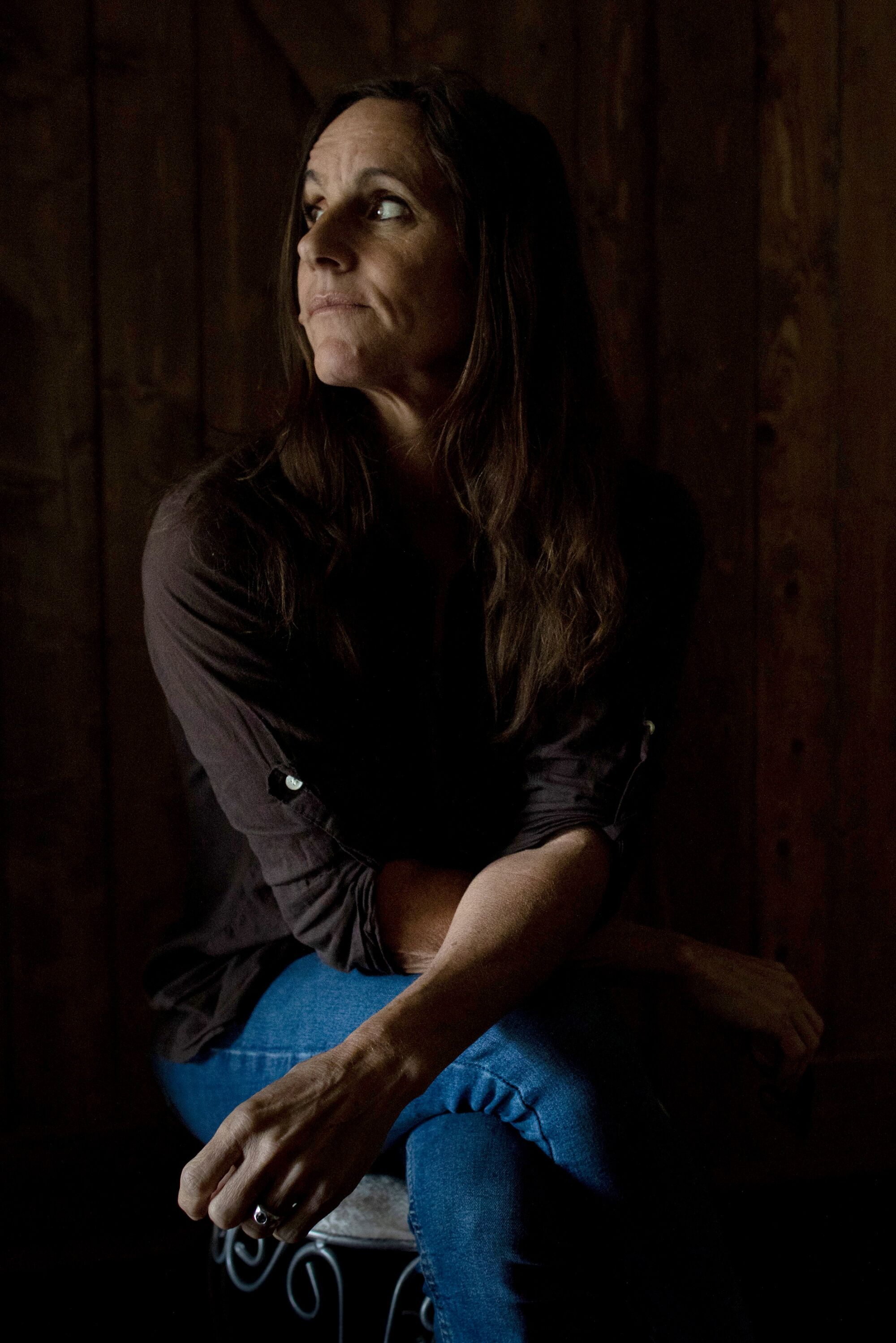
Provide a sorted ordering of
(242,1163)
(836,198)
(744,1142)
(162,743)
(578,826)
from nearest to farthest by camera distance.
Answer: (242,1163)
(578,826)
(162,743)
(836,198)
(744,1142)

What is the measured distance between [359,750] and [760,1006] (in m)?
0.55

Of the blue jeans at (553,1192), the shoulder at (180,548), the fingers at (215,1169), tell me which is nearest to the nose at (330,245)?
the shoulder at (180,548)

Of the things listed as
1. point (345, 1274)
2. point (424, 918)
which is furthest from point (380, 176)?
point (345, 1274)

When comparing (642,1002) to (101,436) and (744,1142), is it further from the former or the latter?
(101,436)

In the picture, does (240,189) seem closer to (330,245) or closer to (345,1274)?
(330,245)

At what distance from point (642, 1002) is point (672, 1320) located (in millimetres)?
868

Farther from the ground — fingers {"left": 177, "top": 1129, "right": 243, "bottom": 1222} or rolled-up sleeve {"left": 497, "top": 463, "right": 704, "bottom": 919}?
rolled-up sleeve {"left": 497, "top": 463, "right": 704, "bottom": 919}

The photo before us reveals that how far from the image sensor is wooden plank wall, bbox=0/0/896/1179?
1.59 meters

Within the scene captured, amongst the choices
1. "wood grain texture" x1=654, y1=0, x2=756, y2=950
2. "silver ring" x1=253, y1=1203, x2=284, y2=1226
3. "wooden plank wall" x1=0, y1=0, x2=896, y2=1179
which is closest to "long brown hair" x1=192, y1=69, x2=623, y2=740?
"wooden plank wall" x1=0, y1=0, x2=896, y2=1179

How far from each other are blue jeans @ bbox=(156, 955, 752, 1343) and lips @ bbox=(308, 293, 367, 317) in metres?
0.74

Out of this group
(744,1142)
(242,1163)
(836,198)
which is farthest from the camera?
(744,1142)

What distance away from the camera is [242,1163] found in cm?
86

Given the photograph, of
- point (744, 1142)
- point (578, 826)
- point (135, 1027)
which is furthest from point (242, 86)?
point (744, 1142)

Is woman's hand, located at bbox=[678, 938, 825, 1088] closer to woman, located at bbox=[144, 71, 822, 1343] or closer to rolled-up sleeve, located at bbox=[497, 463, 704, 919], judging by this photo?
woman, located at bbox=[144, 71, 822, 1343]
